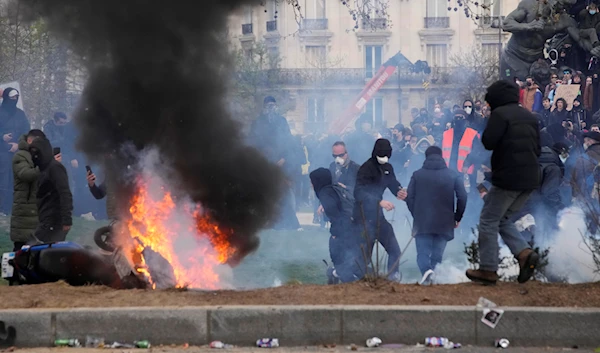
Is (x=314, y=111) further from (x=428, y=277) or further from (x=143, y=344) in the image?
(x=143, y=344)

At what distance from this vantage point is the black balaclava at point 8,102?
1733 cm

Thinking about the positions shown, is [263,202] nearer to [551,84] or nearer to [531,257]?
[531,257]

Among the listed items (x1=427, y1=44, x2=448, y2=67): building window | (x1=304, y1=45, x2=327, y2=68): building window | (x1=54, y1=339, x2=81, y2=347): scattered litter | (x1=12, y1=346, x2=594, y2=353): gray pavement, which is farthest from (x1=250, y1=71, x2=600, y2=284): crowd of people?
(x1=427, y1=44, x2=448, y2=67): building window

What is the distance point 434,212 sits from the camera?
10.3m

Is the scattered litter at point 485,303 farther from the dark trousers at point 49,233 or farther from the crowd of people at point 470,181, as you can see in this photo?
the dark trousers at point 49,233

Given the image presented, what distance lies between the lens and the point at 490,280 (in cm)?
811

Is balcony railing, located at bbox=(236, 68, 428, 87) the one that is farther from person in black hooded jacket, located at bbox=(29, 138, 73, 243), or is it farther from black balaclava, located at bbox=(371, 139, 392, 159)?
black balaclava, located at bbox=(371, 139, 392, 159)

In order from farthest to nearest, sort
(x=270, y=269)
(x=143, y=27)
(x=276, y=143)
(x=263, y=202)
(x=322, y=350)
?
(x=276, y=143), (x=270, y=269), (x=263, y=202), (x=143, y=27), (x=322, y=350)

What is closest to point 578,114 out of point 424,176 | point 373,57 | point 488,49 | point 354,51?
point 424,176

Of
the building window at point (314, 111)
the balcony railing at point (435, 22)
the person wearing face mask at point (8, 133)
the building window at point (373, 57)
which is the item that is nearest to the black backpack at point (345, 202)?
the person wearing face mask at point (8, 133)

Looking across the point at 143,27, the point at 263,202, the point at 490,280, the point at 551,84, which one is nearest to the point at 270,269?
the point at 263,202

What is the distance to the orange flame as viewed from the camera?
9438 millimetres

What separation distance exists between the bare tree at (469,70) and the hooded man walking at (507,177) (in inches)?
1050

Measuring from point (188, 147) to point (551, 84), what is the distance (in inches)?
356
